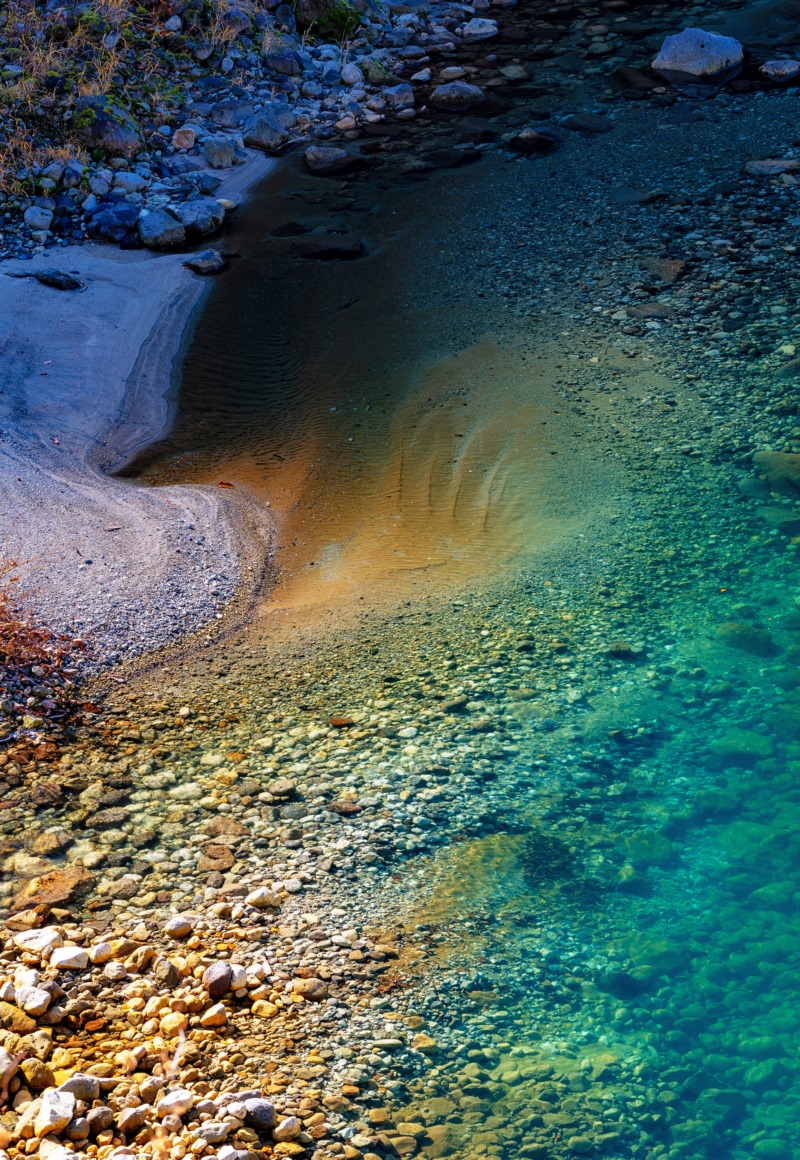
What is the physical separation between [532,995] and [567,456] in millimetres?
3395

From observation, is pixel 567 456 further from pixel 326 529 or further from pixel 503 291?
pixel 503 291

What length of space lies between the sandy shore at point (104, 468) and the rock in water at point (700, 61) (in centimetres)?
561

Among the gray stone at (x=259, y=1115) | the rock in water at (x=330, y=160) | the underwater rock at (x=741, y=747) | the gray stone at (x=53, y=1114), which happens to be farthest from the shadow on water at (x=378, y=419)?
the gray stone at (x=53, y=1114)

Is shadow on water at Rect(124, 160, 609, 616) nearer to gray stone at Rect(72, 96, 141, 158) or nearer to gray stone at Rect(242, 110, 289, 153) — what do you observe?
gray stone at Rect(72, 96, 141, 158)

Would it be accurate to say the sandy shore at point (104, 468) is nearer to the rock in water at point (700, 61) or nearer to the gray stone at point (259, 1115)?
the gray stone at point (259, 1115)

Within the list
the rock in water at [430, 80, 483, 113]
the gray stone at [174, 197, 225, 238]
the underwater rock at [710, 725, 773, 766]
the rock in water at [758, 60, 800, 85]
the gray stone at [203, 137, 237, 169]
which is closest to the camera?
the underwater rock at [710, 725, 773, 766]

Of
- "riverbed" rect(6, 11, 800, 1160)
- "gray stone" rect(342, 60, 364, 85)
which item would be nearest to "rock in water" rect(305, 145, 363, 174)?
"gray stone" rect(342, 60, 364, 85)

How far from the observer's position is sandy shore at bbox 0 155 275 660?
16.9ft

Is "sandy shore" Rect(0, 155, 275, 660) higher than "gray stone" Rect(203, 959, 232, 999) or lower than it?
higher

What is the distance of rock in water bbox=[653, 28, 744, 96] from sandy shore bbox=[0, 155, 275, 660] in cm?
561

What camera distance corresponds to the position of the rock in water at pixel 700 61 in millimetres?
10039

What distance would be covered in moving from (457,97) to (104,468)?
6784 mm

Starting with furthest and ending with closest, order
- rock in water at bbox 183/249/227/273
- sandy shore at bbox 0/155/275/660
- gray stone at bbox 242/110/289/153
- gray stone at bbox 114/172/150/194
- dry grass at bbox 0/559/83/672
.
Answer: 1. gray stone at bbox 242/110/289/153
2. gray stone at bbox 114/172/150/194
3. rock in water at bbox 183/249/227/273
4. sandy shore at bbox 0/155/275/660
5. dry grass at bbox 0/559/83/672

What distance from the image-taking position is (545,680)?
4.55 m
